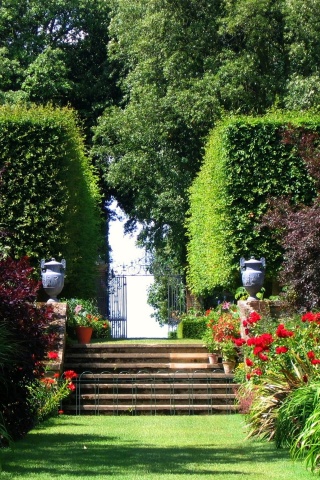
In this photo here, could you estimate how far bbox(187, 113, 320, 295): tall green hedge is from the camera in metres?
21.3

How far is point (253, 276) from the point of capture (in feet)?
62.3

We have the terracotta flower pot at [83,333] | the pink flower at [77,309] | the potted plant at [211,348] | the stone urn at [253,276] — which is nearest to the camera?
the potted plant at [211,348]

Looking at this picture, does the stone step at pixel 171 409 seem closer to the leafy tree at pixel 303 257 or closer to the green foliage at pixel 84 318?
the leafy tree at pixel 303 257

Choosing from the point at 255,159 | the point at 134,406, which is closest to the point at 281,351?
the point at 134,406

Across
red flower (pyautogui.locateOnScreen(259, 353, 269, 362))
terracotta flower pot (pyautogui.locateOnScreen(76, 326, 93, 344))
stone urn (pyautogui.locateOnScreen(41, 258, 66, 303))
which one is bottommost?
red flower (pyautogui.locateOnScreen(259, 353, 269, 362))

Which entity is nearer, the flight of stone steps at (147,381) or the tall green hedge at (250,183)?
the flight of stone steps at (147,381)

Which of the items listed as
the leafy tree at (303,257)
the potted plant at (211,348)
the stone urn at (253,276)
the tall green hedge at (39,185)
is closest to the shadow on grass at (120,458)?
the potted plant at (211,348)

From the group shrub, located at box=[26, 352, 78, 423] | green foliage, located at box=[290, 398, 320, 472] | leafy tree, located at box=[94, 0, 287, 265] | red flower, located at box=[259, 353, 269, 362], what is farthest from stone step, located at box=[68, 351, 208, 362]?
leafy tree, located at box=[94, 0, 287, 265]

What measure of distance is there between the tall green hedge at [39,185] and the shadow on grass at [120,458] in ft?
34.8

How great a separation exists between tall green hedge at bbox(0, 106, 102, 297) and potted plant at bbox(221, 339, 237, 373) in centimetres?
574

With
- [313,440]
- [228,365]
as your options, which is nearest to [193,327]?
[228,365]

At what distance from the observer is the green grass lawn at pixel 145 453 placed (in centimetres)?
845

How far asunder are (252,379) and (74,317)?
28.9 ft

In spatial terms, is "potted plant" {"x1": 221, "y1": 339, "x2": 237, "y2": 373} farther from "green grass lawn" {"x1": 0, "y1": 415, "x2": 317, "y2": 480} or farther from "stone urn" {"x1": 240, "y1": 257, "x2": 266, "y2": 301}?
"green grass lawn" {"x1": 0, "y1": 415, "x2": 317, "y2": 480}
